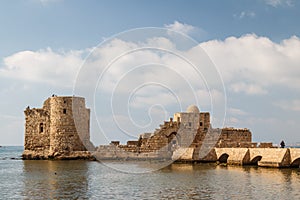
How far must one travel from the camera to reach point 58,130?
115 feet

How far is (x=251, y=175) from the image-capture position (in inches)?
856

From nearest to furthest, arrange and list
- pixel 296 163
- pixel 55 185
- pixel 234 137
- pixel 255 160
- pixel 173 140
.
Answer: pixel 55 185, pixel 296 163, pixel 255 160, pixel 234 137, pixel 173 140

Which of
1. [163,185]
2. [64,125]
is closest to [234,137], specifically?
[64,125]

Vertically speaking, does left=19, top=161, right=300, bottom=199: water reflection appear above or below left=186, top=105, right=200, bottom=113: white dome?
below

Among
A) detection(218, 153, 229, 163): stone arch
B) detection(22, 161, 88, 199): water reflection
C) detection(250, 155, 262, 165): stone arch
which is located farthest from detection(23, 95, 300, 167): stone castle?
detection(22, 161, 88, 199): water reflection

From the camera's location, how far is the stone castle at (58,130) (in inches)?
1383

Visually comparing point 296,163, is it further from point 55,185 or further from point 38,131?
point 38,131

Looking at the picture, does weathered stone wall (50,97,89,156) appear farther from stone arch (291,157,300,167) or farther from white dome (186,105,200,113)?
stone arch (291,157,300,167)

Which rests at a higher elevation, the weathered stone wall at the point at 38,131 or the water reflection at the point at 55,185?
the weathered stone wall at the point at 38,131

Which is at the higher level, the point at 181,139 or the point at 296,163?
the point at 181,139

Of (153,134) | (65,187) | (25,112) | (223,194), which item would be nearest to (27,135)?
(25,112)

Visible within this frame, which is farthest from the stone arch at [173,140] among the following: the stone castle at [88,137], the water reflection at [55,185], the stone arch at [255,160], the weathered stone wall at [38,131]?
the water reflection at [55,185]

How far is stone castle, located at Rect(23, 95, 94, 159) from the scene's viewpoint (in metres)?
35.1

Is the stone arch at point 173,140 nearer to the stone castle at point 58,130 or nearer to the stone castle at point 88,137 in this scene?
the stone castle at point 88,137
